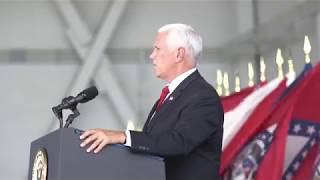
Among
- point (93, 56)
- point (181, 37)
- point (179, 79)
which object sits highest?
point (93, 56)

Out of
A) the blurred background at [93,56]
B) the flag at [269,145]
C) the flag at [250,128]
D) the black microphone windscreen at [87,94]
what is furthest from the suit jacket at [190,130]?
the blurred background at [93,56]

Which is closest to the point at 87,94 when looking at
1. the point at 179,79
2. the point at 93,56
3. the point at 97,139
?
the point at 97,139

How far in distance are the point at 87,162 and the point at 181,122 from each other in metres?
0.26

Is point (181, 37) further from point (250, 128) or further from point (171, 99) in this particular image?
point (250, 128)

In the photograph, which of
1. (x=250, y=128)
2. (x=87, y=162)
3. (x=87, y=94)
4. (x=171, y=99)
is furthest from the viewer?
(x=250, y=128)

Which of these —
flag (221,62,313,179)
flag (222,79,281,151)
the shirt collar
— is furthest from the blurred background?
the shirt collar

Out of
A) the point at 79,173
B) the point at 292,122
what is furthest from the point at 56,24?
the point at 79,173

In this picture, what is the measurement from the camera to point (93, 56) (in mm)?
4473

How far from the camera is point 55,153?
1.16 meters

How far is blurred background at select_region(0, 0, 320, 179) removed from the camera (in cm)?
449

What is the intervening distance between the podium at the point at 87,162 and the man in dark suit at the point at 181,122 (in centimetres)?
2

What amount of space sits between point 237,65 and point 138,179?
3.59m

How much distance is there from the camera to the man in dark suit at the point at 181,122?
4.02 ft

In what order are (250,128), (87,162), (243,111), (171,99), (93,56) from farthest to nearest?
(93,56), (243,111), (250,128), (171,99), (87,162)
